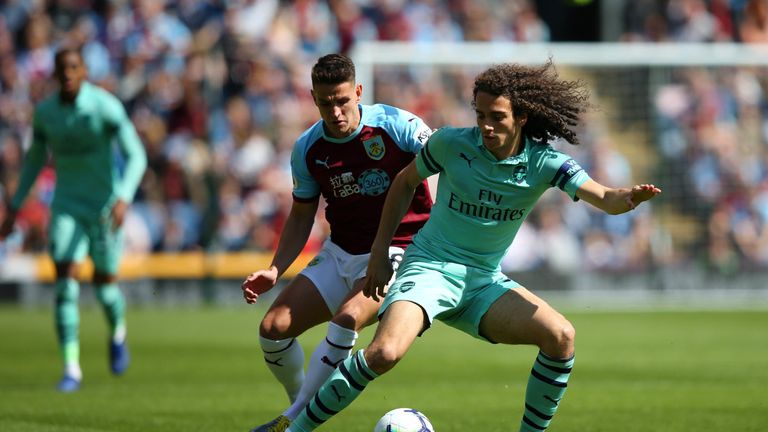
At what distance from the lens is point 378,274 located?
6.98m

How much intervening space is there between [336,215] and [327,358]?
1052 millimetres

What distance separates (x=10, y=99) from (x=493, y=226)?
16.0 m

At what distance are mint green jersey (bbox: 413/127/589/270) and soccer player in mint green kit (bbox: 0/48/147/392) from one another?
4.77 metres

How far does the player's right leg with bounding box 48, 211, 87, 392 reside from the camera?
36.2 feet

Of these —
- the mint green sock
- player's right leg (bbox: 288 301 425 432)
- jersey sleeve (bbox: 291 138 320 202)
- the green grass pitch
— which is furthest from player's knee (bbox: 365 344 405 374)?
the mint green sock

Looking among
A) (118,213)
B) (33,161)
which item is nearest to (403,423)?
(118,213)

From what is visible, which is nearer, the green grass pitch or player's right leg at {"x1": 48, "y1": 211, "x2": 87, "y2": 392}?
the green grass pitch

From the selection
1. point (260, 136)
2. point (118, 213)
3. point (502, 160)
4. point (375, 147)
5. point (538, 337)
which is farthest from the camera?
point (260, 136)

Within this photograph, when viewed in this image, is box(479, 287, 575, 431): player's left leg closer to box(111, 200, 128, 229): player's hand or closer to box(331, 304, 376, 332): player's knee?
box(331, 304, 376, 332): player's knee

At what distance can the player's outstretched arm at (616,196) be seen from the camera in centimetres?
634

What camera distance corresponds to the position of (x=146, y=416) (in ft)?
29.5

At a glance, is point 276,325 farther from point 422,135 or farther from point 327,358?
point 422,135

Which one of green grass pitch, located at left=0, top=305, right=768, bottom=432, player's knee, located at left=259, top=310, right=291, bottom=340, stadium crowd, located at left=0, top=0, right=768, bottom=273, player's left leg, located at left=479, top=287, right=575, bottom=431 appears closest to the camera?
player's left leg, located at left=479, top=287, right=575, bottom=431

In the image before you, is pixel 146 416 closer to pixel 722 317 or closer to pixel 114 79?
pixel 722 317
